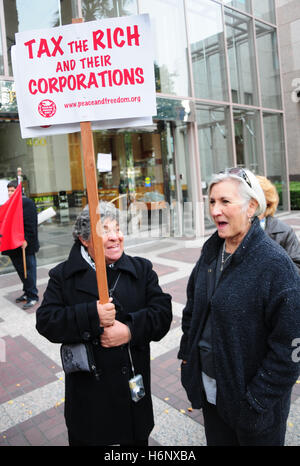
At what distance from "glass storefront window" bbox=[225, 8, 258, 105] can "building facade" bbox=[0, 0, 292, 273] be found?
0.03m

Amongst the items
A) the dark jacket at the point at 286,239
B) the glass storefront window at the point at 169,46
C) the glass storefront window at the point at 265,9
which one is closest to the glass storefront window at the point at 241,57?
the glass storefront window at the point at 265,9

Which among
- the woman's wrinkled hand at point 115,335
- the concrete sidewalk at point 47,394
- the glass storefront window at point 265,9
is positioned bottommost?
the concrete sidewalk at point 47,394

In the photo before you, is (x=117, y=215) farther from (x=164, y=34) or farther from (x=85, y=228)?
(x=164, y=34)

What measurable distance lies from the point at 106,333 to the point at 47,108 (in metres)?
1.17

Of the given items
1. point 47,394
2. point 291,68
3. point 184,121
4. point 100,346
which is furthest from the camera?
point 291,68

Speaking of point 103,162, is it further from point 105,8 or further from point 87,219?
point 87,219

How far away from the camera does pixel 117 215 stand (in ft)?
6.86

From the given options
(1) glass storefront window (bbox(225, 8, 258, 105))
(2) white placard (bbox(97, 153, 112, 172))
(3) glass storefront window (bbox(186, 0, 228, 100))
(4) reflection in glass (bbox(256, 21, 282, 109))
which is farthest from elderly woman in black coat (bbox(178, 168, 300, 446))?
(4) reflection in glass (bbox(256, 21, 282, 109))

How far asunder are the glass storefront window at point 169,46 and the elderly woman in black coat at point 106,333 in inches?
361

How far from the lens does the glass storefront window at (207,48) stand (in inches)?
432

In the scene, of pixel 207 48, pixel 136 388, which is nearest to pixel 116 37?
pixel 136 388

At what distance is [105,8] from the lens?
961cm

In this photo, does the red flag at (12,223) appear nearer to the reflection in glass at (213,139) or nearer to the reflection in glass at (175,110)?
the reflection in glass at (175,110)
